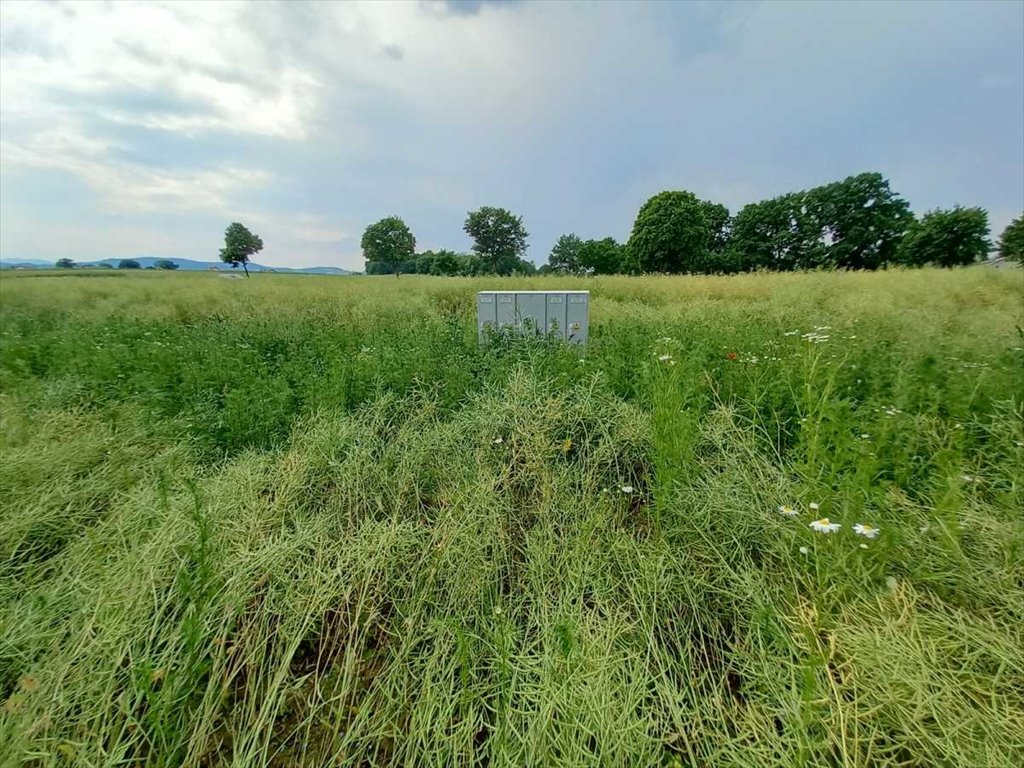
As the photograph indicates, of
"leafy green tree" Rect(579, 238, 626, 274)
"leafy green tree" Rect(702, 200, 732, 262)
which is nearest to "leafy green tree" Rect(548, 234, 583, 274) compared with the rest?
"leafy green tree" Rect(579, 238, 626, 274)

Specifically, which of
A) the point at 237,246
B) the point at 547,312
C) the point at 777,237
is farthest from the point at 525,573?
the point at 237,246

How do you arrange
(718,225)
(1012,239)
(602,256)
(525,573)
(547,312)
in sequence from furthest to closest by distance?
(602,256)
(718,225)
(1012,239)
(547,312)
(525,573)

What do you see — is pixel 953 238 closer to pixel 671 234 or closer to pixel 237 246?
pixel 671 234

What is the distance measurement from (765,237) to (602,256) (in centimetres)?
1425

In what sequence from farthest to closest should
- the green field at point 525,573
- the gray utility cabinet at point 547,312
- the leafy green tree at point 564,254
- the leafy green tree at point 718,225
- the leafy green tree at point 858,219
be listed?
the leafy green tree at point 564,254 < the leafy green tree at point 718,225 < the leafy green tree at point 858,219 < the gray utility cabinet at point 547,312 < the green field at point 525,573

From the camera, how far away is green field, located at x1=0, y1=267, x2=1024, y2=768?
1.16 metres

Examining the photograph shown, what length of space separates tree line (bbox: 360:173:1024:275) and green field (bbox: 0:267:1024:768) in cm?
2203

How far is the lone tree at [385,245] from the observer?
39062mm

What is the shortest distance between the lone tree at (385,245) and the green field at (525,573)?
40.3 m

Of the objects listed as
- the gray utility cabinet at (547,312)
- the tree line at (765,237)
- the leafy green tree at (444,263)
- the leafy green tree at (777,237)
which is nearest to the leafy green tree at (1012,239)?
the tree line at (765,237)

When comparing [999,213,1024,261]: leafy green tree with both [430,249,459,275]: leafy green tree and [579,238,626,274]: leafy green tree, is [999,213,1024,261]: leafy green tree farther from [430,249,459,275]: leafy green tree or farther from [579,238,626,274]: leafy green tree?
[430,249,459,275]: leafy green tree

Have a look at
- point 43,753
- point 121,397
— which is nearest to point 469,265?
point 121,397

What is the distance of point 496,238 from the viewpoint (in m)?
40.8

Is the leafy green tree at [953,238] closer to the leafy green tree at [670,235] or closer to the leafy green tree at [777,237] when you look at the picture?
the leafy green tree at [777,237]
